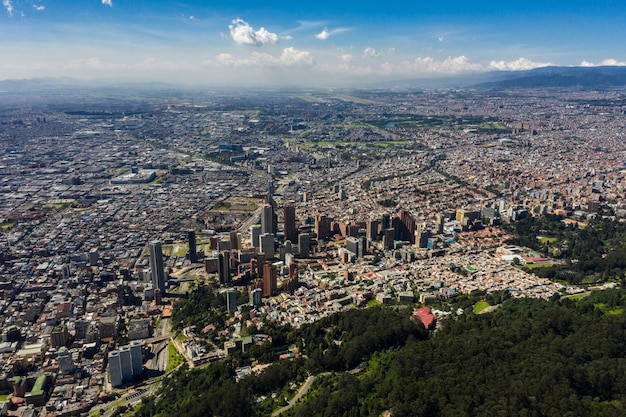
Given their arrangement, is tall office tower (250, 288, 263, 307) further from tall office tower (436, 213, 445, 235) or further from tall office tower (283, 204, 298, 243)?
tall office tower (436, 213, 445, 235)

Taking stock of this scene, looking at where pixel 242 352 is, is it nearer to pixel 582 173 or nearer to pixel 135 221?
pixel 135 221

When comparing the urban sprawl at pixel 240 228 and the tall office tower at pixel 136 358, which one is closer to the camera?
the tall office tower at pixel 136 358

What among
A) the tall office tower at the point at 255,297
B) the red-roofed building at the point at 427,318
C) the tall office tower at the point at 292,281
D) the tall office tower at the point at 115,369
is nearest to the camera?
the tall office tower at the point at 115,369

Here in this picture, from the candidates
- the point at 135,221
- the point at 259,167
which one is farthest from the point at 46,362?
the point at 259,167

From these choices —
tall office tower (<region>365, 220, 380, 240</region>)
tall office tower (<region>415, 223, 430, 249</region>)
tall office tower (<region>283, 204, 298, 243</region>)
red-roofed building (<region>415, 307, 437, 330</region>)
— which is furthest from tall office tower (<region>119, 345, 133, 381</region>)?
tall office tower (<region>415, 223, 430, 249</region>)

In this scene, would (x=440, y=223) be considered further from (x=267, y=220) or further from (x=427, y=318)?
(x=427, y=318)

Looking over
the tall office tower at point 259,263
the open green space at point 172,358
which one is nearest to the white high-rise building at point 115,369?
the open green space at point 172,358

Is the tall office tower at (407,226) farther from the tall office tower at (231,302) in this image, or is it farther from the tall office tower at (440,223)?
the tall office tower at (231,302)
